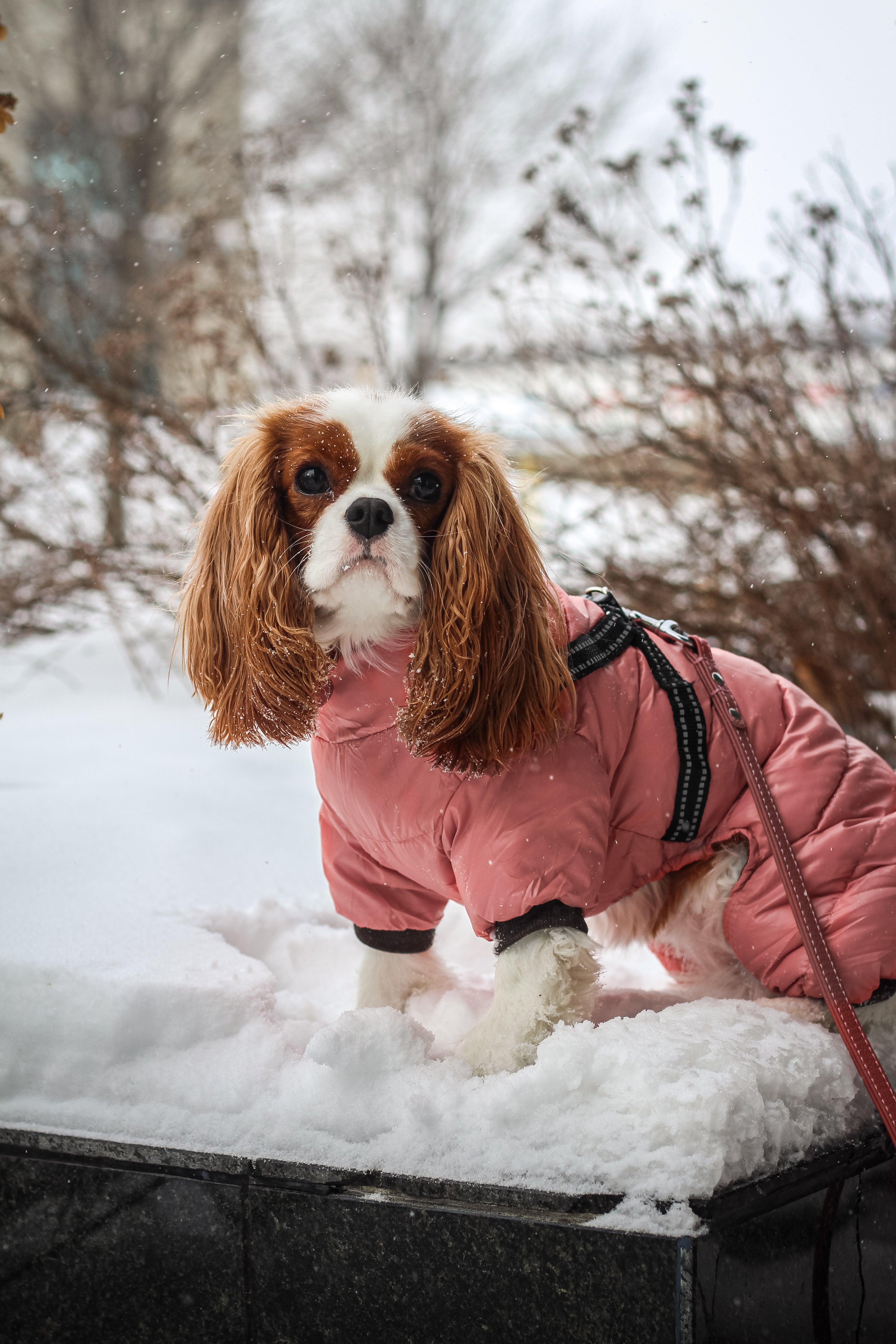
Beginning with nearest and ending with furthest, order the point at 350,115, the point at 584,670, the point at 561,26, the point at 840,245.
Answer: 1. the point at 584,670
2. the point at 840,245
3. the point at 561,26
4. the point at 350,115

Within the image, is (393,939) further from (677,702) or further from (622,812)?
(677,702)

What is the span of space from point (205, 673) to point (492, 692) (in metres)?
0.51

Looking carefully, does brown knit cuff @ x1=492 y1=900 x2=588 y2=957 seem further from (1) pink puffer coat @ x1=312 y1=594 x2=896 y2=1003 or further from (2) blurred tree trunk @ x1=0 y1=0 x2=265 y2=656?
(2) blurred tree trunk @ x1=0 y1=0 x2=265 y2=656

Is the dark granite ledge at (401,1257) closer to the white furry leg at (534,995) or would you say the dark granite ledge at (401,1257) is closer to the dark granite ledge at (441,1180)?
the dark granite ledge at (441,1180)

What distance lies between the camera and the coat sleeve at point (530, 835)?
61.4 inches

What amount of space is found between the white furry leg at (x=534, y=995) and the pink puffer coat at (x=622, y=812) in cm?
7

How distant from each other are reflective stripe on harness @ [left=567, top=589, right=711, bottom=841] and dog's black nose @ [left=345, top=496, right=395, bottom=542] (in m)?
0.45

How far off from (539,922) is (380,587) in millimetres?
614

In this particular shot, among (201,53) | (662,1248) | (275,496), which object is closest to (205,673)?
(275,496)

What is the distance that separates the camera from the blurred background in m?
3.24

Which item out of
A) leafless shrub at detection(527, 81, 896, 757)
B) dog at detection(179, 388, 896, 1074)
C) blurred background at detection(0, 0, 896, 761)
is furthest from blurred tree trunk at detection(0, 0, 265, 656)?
dog at detection(179, 388, 896, 1074)

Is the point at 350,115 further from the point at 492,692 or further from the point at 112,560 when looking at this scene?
the point at 492,692

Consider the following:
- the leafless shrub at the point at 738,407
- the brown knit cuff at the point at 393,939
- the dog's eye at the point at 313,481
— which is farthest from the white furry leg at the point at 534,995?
the leafless shrub at the point at 738,407

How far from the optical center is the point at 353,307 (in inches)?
180
